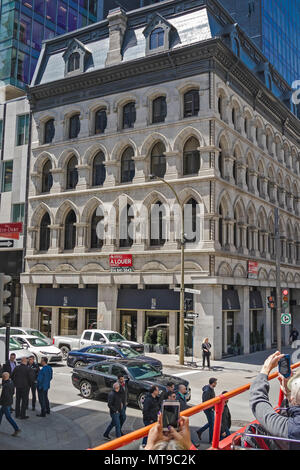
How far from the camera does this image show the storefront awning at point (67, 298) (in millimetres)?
32844

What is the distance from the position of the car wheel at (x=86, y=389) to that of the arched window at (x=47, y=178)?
22.5 metres

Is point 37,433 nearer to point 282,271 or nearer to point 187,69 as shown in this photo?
point 187,69

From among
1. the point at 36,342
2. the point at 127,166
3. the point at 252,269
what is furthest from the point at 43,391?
the point at 252,269

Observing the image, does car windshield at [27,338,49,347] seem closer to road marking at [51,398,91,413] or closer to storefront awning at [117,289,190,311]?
storefront awning at [117,289,190,311]

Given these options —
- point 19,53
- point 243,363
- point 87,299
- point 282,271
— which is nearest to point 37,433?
point 243,363

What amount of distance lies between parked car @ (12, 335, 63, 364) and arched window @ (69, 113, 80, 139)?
1712 cm

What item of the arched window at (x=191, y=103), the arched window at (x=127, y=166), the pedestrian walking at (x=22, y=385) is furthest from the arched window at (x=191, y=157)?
the pedestrian walking at (x=22, y=385)

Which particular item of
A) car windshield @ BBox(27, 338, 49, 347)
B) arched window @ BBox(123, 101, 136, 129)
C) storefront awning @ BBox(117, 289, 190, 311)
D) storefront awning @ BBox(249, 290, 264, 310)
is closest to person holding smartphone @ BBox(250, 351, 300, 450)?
car windshield @ BBox(27, 338, 49, 347)

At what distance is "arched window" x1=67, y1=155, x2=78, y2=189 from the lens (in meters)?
35.0

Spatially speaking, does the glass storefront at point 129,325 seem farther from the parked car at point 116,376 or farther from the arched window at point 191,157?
the parked car at point 116,376

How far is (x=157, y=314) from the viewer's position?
30.1m

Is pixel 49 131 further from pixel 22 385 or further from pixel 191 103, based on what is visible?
pixel 22 385

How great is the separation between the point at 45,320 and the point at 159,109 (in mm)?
17659

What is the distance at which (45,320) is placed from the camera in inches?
1378
